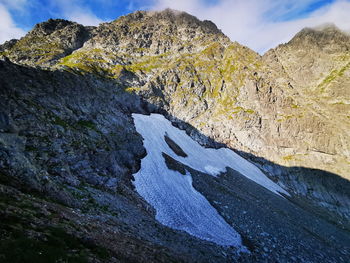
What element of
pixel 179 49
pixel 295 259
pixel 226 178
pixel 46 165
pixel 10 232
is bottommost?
pixel 46 165

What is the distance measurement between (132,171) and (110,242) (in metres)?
24.9

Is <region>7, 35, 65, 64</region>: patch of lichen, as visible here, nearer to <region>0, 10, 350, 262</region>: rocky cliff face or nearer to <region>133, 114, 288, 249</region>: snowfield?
<region>0, 10, 350, 262</region>: rocky cliff face

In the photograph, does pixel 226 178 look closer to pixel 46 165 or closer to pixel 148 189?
pixel 148 189

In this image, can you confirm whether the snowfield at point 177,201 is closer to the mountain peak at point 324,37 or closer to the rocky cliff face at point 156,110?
the rocky cliff face at point 156,110

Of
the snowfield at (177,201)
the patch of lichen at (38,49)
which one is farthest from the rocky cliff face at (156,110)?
the snowfield at (177,201)

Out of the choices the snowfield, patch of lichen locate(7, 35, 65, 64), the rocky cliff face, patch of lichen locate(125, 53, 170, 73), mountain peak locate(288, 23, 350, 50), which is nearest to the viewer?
the rocky cliff face

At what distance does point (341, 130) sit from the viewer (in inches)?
3969

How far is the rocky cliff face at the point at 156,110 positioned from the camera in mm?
22000

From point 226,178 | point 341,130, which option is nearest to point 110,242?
point 226,178

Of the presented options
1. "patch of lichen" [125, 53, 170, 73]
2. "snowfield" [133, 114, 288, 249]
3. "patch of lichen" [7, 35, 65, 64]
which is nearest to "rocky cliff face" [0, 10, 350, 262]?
"patch of lichen" [125, 53, 170, 73]

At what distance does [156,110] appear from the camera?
10375 cm

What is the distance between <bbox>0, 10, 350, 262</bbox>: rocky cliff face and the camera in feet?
72.2

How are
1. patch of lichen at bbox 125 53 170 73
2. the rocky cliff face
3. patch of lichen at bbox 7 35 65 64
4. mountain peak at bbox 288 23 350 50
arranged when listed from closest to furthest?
the rocky cliff face < patch of lichen at bbox 125 53 170 73 < patch of lichen at bbox 7 35 65 64 < mountain peak at bbox 288 23 350 50

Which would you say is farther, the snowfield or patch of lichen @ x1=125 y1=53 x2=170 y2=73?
patch of lichen @ x1=125 y1=53 x2=170 y2=73
